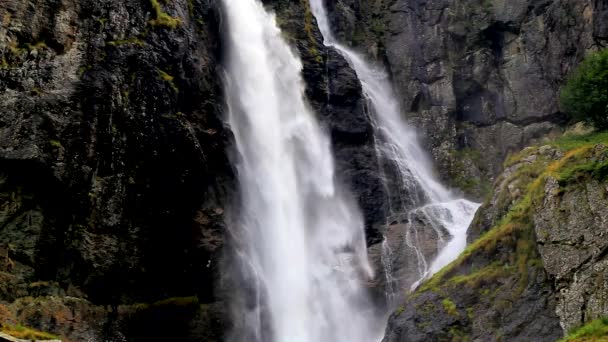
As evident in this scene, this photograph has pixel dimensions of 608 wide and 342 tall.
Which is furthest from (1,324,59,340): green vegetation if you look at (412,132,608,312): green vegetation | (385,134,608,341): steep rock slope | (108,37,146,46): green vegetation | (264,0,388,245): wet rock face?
(264,0,388,245): wet rock face

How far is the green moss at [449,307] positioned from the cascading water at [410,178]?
6.30 meters

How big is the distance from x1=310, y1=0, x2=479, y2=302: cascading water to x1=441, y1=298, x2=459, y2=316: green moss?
630 cm

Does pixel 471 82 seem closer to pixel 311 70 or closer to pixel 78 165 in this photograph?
pixel 311 70

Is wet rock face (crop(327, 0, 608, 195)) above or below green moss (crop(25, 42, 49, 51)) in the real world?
above

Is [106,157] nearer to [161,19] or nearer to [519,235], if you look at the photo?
[161,19]

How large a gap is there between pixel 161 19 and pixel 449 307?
19.7 metres

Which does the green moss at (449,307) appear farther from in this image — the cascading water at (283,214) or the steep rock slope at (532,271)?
the cascading water at (283,214)

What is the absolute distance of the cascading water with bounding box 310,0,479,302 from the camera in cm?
3203

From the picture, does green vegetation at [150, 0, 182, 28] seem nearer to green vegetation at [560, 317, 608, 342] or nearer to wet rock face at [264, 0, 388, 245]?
wet rock face at [264, 0, 388, 245]

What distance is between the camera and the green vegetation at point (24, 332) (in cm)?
1878

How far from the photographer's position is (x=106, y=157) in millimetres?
26000

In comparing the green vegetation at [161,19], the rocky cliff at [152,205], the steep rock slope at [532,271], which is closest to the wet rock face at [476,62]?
the rocky cliff at [152,205]

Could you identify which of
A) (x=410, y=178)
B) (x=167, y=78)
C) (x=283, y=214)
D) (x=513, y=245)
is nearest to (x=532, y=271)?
(x=513, y=245)

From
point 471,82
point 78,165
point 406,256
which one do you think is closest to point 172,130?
point 78,165
